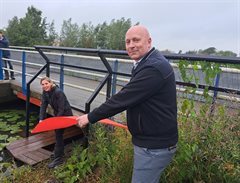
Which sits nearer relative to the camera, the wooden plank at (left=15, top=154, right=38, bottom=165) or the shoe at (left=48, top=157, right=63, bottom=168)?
the shoe at (left=48, top=157, right=63, bottom=168)

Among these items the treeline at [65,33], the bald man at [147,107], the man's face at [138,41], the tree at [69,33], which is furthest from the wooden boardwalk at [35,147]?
the tree at [69,33]

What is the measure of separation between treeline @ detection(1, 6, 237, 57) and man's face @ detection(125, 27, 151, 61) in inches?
1192

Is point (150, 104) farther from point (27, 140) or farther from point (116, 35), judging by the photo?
point (116, 35)

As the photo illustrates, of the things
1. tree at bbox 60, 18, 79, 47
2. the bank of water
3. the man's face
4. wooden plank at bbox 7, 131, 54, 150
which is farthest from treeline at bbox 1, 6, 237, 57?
the man's face

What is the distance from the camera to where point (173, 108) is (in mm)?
2041

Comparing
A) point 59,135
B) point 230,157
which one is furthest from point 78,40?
point 230,157

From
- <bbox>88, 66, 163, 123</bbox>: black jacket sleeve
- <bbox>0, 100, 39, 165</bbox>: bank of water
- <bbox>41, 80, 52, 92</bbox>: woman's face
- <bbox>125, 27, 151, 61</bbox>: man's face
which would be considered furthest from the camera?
<bbox>0, 100, 39, 165</bbox>: bank of water

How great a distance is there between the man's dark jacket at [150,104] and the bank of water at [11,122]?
3872mm

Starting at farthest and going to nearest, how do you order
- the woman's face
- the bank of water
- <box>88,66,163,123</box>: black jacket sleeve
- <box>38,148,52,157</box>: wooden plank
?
1. the bank of water
2. <box>38,148,52,157</box>: wooden plank
3. the woman's face
4. <box>88,66,163,123</box>: black jacket sleeve

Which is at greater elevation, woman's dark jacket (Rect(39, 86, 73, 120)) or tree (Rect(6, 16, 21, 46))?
tree (Rect(6, 16, 21, 46))

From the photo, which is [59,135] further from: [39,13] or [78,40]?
[39,13]

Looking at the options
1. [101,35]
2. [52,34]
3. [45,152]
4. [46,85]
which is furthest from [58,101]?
[52,34]

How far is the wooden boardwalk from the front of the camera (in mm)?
4586

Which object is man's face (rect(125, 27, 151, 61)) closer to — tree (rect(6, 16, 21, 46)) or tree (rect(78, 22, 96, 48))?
tree (rect(78, 22, 96, 48))
